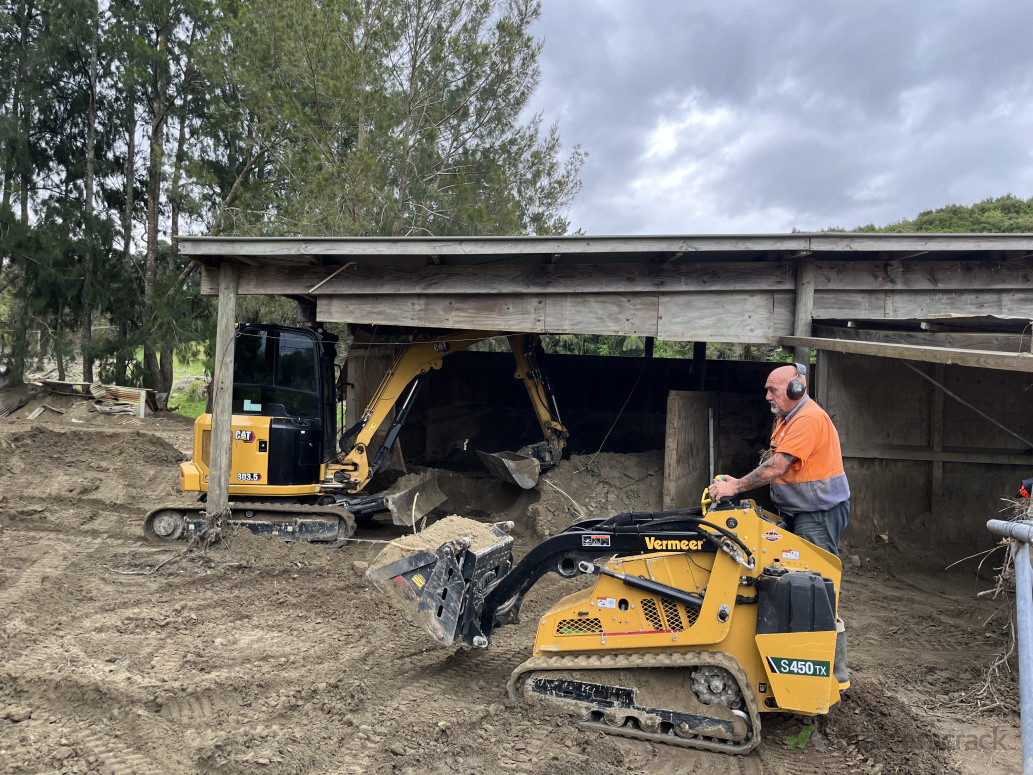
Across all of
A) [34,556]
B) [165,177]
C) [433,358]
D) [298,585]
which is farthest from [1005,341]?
[165,177]

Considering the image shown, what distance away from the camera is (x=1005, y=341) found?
654 cm

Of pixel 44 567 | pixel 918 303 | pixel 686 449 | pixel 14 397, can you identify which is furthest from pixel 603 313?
pixel 14 397

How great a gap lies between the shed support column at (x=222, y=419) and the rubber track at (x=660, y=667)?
4.75 m

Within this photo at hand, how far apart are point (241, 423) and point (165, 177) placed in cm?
1307

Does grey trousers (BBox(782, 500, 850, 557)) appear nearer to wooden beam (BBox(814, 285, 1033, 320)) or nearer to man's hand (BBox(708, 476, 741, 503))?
man's hand (BBox(708, 476, 741, 503))

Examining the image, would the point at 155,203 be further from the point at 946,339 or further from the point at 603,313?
the point at 946,339

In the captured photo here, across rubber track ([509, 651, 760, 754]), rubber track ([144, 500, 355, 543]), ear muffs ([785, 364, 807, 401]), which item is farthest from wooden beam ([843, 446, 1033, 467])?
rubber track ([144, 500, 355, 543])

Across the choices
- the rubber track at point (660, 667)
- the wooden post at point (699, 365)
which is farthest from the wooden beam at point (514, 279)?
the wooden post at point (699, 365)

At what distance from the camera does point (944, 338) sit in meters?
7.06

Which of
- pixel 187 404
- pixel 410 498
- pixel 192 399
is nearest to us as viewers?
pixel 410 498

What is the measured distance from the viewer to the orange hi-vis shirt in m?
3.96

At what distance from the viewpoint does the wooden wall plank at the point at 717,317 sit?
7133 millimetres

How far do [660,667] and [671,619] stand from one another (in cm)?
26

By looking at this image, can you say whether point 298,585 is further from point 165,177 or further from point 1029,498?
point 165,177
